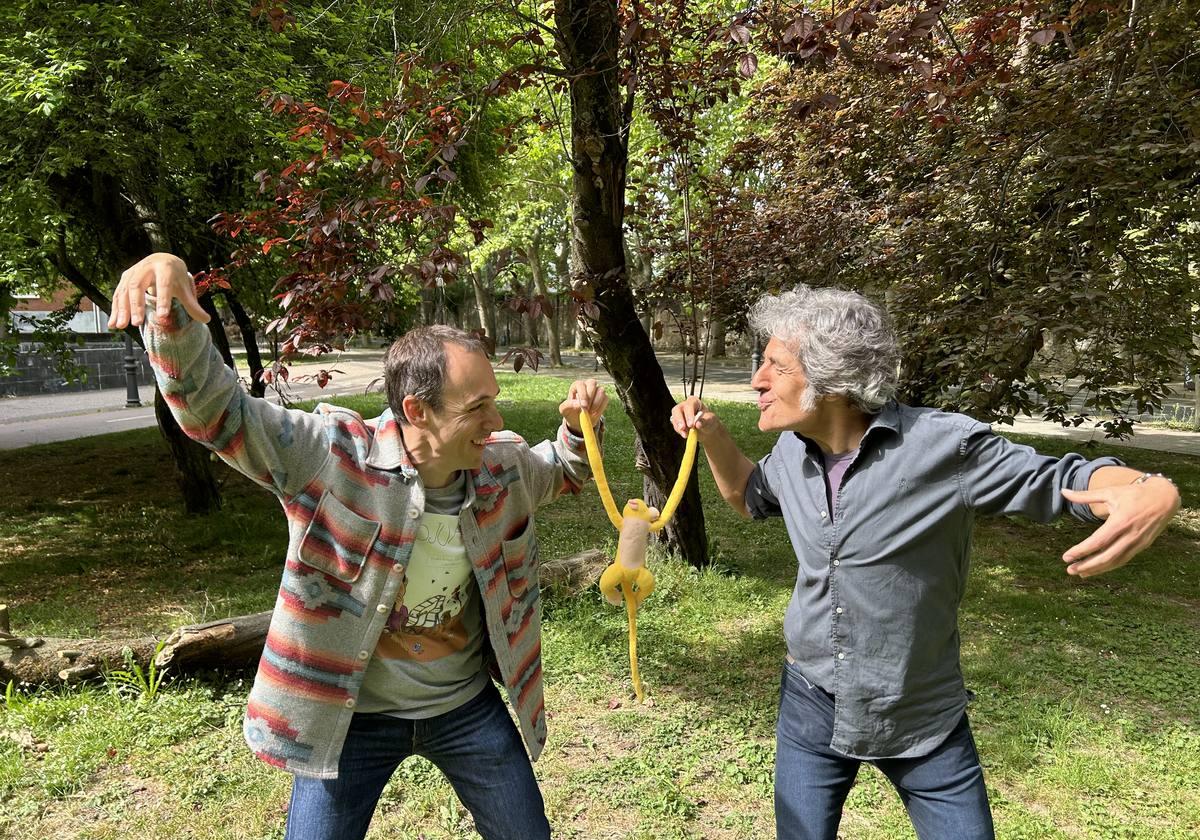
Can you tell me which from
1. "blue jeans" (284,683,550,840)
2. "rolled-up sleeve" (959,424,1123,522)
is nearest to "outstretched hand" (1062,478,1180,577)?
"rolled-up sleeve" (959,424,1123,522)

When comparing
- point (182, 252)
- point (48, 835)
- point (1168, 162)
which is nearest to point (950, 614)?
point (48, 835)

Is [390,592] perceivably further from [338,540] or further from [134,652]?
[134,652]

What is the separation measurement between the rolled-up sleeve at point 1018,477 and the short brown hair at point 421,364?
47.5 inches

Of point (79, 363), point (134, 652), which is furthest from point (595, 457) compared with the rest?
point (79, 363)

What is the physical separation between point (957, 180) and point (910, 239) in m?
0.49

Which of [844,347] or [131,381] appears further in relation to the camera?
[131,381]

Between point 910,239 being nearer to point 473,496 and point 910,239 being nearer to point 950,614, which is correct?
point 950,614

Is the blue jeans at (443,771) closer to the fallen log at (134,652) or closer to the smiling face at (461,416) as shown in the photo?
the smiling face at (461,416)

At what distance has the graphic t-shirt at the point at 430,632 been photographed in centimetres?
196

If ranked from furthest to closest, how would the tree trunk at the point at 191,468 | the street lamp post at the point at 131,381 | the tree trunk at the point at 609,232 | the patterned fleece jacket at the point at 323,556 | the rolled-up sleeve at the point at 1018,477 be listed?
the street lamp post at the point at 131,381 < the tree trunk at the point at 191,468 < the tree trunk at the point at 609,232 < the patterned fleece jacket at the point at 323,556 < the rolled-up sleeve at the point at 1018,477

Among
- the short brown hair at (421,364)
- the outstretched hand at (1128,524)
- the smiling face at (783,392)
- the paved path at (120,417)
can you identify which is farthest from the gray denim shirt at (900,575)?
the paved path at (120,417)

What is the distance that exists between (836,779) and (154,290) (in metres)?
1.98

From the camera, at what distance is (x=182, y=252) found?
23.9 feet

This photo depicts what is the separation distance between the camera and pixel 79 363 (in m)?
20.8
